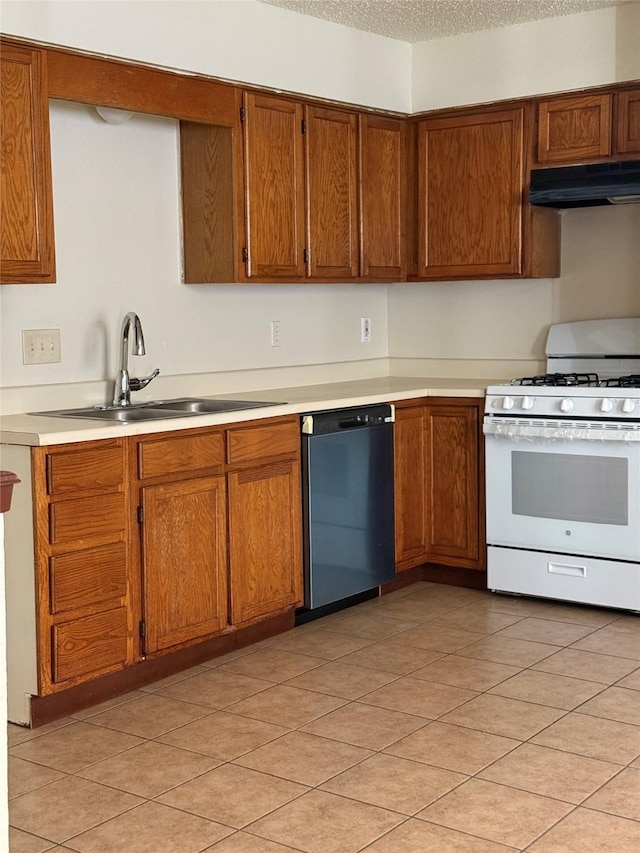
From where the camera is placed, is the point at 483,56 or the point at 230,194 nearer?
the point at 230,194

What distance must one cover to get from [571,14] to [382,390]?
69.8 inches

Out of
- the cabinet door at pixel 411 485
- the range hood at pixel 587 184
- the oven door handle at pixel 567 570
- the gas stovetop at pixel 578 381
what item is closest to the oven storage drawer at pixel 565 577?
the oven door handle at pixel 567 570

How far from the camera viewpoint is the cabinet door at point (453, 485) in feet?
15.5

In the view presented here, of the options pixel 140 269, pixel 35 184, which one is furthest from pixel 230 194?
pixel 35 184

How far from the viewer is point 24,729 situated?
323 cm

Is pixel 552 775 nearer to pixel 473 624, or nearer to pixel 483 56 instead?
pixel 473 624

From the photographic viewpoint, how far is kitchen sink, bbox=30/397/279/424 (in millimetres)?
3748

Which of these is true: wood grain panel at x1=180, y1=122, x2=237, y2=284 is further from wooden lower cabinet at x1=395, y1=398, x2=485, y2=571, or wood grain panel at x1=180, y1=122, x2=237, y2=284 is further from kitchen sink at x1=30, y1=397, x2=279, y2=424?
wooden lower cabinet at x1=395, y1=398, x2=485, y2=571

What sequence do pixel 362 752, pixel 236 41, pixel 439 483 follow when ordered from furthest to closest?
1. pixel 439 483
2. pixel 236 41
3. pixel 362 752

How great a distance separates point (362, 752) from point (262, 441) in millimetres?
1268

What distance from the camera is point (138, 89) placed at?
3.73m

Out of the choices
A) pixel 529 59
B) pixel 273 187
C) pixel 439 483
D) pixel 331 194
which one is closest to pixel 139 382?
pixel 273 187

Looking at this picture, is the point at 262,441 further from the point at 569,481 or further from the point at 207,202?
the point at 569,481

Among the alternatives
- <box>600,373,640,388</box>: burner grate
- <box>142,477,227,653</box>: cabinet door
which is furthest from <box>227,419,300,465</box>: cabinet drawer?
<box>600,373,640,388</box>: burner grate
